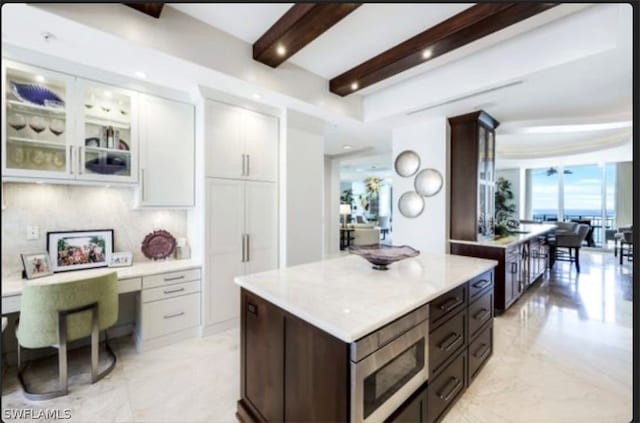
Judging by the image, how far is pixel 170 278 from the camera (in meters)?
2.77

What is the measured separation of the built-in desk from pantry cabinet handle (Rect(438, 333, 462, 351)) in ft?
7.84

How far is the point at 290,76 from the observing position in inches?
121

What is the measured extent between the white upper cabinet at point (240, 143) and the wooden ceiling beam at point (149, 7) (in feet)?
3.04

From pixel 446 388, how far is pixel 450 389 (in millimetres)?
70

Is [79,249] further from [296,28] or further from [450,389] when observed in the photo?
[450,389]

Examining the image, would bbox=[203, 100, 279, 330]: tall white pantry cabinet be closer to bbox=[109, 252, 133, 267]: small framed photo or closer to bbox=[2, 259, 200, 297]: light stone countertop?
bbox=[2, 259, 200, 297]: light stone countertop

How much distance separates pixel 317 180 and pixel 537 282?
427 cm

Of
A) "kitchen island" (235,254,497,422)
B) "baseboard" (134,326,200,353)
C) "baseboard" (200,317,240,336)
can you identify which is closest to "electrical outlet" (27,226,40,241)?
"baseboard" (134,326,200,353)

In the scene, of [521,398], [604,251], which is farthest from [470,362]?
[604,251]

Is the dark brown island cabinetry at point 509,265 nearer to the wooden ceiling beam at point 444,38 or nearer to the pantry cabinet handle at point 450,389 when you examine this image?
the pantry cabinet handle at point 450,389

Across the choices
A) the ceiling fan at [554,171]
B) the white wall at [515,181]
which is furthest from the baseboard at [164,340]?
the ceiling fan at [554,171]

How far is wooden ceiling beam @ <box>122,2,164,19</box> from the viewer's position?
2.03m

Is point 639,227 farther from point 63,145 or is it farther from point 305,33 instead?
point 63,145

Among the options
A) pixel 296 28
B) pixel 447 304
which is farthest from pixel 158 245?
pixel 447 304
